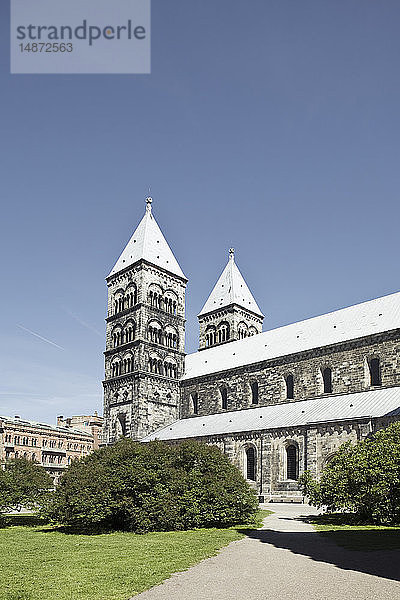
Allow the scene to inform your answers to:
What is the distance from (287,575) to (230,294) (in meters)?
62.3

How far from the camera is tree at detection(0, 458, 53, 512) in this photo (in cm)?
2511

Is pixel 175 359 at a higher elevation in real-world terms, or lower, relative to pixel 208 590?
higher

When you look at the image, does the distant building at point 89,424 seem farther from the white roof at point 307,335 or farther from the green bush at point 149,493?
the green bush at point 149,493

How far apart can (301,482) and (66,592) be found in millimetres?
19266

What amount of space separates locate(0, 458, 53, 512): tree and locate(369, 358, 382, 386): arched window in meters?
26.9

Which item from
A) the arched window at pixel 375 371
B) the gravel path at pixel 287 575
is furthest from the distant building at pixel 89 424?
the gravel path at pixel 287 575

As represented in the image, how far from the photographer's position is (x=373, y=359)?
4338 centimetres

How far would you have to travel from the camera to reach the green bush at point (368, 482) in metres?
21.8

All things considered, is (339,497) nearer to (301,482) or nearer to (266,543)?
(301,482)

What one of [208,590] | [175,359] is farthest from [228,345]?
[208,590]

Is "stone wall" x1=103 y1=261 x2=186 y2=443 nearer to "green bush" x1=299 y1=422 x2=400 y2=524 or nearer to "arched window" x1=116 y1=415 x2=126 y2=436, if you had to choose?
"arched window" x1=116 y1=415 x2=126 y2=436

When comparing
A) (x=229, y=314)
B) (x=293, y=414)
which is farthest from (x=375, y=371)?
(x=229, y=314)

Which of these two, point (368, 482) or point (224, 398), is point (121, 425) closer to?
point (224, 398)

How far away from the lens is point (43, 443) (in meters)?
70.3
